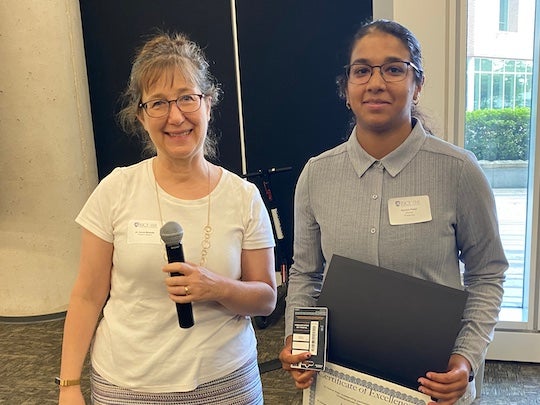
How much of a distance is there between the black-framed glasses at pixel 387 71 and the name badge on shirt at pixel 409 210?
0.93 feet

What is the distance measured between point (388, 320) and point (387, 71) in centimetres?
58

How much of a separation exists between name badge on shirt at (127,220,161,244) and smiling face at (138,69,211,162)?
18cm

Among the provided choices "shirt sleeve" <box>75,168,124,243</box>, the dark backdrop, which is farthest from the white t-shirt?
the dark backdrop

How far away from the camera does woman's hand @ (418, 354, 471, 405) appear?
1188 millimetres

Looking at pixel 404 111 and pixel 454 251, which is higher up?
pixel 404 111

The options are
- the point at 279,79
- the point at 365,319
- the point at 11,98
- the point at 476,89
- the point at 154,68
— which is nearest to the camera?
the point at 365,319

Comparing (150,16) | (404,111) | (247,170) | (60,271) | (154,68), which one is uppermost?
(150,16)

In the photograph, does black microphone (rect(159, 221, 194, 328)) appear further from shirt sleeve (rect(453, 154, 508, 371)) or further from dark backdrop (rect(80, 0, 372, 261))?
dark backdrop (rect(80, 0, 372, 261))

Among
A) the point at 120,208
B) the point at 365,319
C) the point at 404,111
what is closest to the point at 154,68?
the point at 120,208

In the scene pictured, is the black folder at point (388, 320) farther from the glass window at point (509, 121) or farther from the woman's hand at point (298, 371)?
the glass window at point (509, 121)

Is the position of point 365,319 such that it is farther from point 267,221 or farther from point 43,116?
point 43,116

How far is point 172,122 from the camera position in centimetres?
136

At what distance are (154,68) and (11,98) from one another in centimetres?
307

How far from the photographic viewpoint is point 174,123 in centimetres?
136
